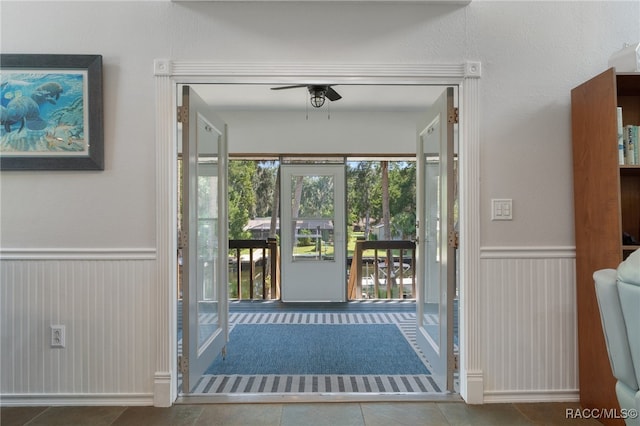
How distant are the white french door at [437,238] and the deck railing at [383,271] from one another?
7.43ft

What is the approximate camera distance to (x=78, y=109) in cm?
218

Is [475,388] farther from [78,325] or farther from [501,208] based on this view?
Answer: [78,325]

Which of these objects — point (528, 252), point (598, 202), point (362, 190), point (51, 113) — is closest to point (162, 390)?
point (51, 113)

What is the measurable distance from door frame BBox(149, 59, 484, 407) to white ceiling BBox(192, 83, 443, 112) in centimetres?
182

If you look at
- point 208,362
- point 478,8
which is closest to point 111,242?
point 208,362

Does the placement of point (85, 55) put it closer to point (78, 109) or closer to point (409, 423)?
point (78, 109)

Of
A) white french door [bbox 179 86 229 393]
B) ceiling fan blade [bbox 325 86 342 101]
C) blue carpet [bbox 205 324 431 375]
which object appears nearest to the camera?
white french door [bbox 179 86 229 393]

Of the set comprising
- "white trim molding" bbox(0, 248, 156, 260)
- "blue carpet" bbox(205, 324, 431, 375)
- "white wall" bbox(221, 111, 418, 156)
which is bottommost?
"blue carpet" bbox(205, 324, 431, 375)

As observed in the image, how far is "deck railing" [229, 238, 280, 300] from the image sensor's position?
5332mm

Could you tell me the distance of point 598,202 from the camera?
199 cm

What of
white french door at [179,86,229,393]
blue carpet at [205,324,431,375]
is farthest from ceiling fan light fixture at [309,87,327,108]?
blue carpet at [205,324,431,375]

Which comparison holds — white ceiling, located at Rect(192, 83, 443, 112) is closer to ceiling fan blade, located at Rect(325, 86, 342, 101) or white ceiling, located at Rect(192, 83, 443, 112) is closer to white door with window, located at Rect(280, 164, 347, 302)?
ceiling fan blade, located at Rect(325, 86, 342, 101)

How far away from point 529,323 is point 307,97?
3.37m

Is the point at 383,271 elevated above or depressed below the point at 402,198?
below
